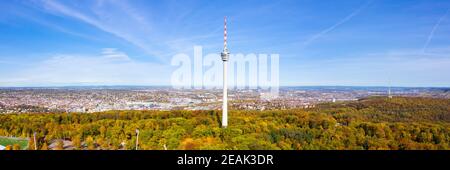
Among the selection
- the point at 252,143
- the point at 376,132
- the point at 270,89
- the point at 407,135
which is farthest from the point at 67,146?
the point at 270,89

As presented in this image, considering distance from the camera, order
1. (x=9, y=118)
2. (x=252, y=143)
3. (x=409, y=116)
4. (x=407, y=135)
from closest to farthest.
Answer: (x=252, y=143), (x=407, y=135), (x=9, y=118), (x=409, y=116)

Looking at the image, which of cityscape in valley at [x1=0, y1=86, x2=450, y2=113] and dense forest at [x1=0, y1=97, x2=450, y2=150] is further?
cityscape in valley at [x1=0, y1=86, x2=450, y2=113]

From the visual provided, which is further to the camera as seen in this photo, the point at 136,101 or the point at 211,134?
the point at 136,101

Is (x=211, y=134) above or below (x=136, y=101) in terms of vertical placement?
below

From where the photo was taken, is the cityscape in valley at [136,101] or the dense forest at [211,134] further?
the cityscape in valley at [136,101]
